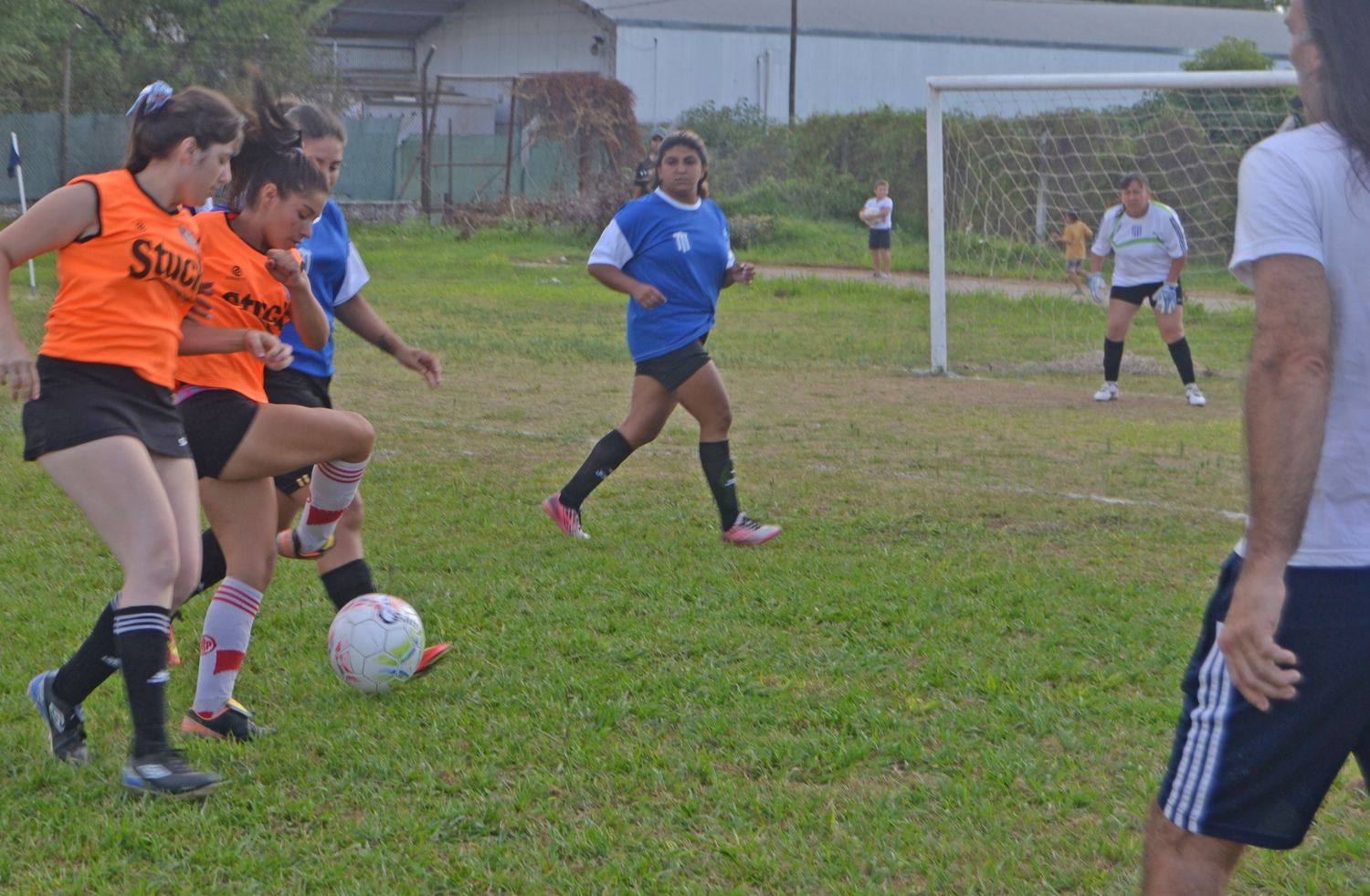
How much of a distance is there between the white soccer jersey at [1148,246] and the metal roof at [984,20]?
96.2 ft

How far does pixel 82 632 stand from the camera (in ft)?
16.4

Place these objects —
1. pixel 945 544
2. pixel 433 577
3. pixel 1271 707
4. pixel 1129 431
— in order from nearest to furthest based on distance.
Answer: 1. pixel 1271 707
2. pixel 433 577
3. pixel 945 544
4. pixel 1129 431

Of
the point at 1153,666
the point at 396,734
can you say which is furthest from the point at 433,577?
the point at 1153,666

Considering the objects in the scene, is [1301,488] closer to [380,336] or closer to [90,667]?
[90,667]

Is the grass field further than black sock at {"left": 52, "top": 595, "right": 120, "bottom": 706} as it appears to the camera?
No

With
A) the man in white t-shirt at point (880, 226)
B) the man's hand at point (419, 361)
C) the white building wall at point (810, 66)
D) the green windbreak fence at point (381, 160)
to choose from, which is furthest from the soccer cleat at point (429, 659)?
the white building wall at point (810, 66)

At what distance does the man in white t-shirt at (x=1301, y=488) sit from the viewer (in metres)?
2.08

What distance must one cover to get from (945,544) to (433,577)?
2.35m

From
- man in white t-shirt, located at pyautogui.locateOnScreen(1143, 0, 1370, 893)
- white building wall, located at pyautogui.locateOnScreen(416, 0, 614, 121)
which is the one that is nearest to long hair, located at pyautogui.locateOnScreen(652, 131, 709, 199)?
man in white t-shirt, located at pyautogui.locateOnScreen(1143, 0, 1370, 893)

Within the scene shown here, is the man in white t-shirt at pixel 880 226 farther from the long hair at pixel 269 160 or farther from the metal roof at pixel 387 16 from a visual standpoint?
the metal roof at pixel 387 16

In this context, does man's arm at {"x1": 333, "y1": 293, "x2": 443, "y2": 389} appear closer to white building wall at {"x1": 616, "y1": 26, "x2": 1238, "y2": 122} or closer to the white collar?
the white collar

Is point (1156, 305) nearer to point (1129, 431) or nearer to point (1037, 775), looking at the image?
point (1129, 431)

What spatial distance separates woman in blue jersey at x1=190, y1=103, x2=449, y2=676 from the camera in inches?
178

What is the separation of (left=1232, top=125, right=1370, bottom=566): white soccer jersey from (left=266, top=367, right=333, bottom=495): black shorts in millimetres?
3134
